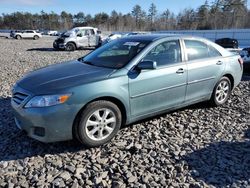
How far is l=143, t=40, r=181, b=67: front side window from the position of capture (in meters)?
4.67

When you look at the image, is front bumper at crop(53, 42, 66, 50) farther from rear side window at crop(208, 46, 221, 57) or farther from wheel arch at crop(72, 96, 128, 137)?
wheel arch at crop(72, 96, 128, 137)

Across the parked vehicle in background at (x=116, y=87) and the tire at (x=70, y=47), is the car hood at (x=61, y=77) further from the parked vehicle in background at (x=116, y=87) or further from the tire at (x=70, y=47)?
the tire at (x=70, y=47)

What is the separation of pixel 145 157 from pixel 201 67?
7.12 ft

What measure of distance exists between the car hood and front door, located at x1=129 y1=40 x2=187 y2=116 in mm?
499

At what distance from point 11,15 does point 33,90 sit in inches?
4359

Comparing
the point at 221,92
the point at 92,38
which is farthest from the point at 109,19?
the point at 221,92

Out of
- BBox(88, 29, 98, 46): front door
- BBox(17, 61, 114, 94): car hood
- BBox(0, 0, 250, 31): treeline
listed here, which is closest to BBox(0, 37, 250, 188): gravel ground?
BBox(17, 61, 114, 94): car hood

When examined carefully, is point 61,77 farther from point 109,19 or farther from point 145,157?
point 109,19

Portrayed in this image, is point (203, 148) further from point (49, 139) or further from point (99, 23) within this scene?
point (99, 23)

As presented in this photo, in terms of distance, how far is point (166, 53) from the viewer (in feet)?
15.9

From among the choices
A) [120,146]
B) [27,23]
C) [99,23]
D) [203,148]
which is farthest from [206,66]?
[27,23]

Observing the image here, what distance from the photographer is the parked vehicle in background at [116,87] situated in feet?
12.3

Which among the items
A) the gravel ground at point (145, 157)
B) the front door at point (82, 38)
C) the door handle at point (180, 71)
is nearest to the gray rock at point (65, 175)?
the gravel ground at point (145, 157)

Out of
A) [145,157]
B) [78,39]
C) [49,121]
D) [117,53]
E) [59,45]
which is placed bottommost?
[59,45]
